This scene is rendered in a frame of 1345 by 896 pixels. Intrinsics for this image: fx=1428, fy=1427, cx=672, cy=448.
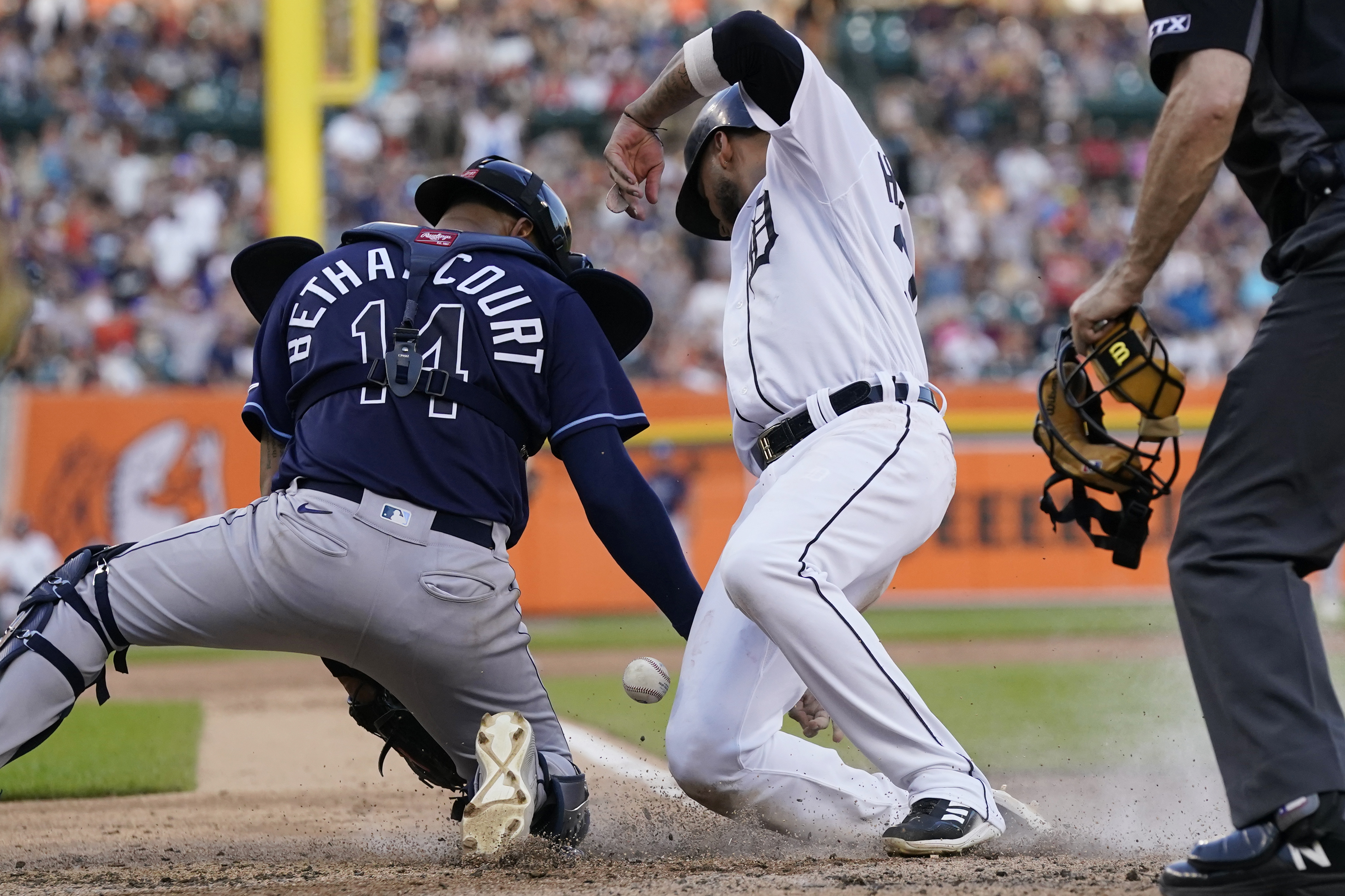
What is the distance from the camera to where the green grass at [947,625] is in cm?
1066

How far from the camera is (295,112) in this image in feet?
35.4

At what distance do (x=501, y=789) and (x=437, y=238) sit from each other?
4.48 feet

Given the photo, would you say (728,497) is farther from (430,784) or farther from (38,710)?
(38,710)

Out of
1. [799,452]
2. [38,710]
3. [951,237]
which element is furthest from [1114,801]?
[951,237]

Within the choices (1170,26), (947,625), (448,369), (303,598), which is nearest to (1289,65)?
(1170,26)

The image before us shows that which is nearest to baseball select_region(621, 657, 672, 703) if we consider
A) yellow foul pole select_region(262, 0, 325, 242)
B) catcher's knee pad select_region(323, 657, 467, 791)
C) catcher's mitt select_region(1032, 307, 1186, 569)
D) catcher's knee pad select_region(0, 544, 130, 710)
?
catcher's knee pad select_region(323, 657, 467, 791)

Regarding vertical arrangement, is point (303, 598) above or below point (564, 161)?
below

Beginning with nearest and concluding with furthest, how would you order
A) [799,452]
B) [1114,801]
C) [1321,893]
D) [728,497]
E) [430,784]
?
1. [1321,893]
2. [799,452]
3. [430,784]
4. [1114,801]
5. [728,497]

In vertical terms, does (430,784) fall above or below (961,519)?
above

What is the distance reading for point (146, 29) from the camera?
17.9 meters

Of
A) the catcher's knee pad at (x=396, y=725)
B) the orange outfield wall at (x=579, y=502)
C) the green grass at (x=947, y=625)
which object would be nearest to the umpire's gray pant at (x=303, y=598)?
the catcher's knee pad at (x=396, y=725)

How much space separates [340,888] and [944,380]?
1159cm

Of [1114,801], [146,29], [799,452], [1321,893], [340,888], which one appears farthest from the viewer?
[146,29]

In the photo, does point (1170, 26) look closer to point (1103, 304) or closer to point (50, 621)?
point (1103, 304)
